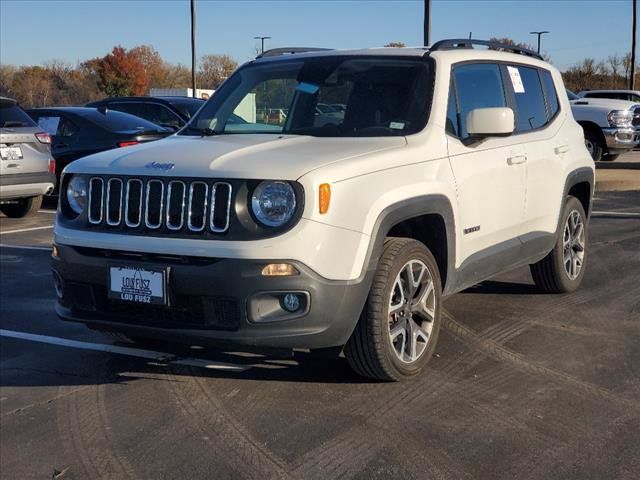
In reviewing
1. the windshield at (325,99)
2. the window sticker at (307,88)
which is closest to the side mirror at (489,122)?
the windshield at (325,99)

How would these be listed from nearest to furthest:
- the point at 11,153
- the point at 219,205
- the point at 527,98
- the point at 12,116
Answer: the point at 219,205 < the point at 527,98 < the point at 11,153 < the point at 12,116

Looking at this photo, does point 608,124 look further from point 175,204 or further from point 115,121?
point 175,204

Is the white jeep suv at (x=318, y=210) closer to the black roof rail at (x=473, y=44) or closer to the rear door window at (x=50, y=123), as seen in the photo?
the black roof rail at (x=473, y=44)

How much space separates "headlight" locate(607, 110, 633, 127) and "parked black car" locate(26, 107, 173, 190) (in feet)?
32.9

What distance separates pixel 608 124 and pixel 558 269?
1277 centimetres

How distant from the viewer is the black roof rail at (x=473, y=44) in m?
5.45

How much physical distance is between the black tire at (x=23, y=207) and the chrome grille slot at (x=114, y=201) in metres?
8.26

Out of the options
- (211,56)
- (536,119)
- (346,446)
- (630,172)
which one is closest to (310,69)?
(536,119)

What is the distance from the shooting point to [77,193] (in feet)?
15.4

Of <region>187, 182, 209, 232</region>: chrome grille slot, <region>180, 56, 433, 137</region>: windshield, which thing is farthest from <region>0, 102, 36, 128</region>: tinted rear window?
<region>187, 182, 209, 232</region>: chrome grille slot

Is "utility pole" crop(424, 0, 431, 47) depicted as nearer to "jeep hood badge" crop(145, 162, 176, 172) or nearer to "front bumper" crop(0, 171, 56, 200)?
"front bumper" crop(0, 171, 56, 200)

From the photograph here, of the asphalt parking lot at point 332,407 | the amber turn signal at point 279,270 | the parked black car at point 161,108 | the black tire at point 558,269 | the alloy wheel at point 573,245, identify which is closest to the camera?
the asphalt parking lot at point 332,407

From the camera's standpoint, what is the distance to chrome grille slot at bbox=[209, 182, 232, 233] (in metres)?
4.09

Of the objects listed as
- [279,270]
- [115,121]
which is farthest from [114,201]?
[115,121]
